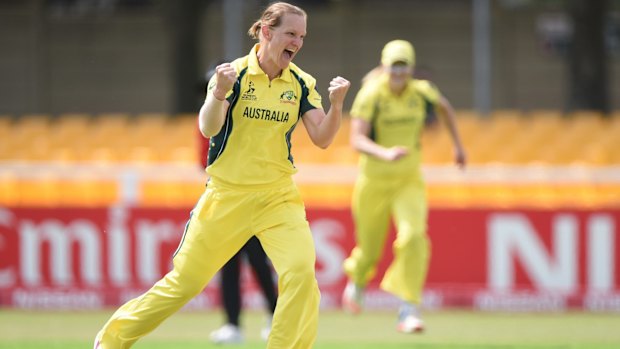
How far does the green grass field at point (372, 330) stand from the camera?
989 cm

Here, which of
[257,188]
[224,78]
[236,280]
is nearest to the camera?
[224,78]

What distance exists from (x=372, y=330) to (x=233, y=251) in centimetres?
386

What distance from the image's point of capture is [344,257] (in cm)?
1274

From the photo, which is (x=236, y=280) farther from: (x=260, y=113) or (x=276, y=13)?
(x=276, y=13)

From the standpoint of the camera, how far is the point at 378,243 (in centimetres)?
1120

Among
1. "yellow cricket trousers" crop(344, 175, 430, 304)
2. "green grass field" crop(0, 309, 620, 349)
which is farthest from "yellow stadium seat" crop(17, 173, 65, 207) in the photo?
"yellow cricket trousers" crop(344, 175, 430, 304)

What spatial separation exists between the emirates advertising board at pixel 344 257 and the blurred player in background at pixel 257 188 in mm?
5380

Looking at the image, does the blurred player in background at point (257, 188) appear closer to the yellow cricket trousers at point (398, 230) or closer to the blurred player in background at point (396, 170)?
the blurred player in background at point (396, 170)

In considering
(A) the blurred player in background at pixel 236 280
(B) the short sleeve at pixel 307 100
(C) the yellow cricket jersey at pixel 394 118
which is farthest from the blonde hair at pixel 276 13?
(C) the yellow cricket jersey at pixel 394 118

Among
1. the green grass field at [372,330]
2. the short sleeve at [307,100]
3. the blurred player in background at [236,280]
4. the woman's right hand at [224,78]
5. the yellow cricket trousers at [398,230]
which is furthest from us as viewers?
the yellow cricket trousers at [398,230]

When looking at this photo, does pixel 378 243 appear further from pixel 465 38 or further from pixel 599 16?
pixel 465 38

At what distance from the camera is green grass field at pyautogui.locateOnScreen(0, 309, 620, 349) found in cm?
989

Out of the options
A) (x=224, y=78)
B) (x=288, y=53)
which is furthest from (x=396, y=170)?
(x=224, y=78)

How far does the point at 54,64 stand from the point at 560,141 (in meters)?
17.3
